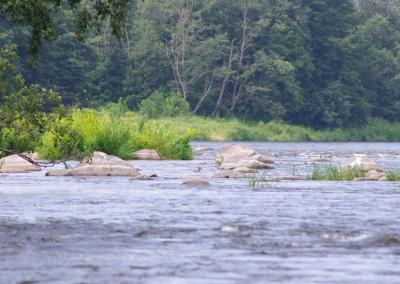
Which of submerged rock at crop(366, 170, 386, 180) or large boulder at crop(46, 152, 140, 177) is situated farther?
large boulder at crop(46, 152, 140, 177)

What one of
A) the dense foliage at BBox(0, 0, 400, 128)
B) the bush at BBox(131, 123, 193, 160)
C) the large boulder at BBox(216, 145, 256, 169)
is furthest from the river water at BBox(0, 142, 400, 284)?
the dense foliage at BBox(0, 0, 400, 128)

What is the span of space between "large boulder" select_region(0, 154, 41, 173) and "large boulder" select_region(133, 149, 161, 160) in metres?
9.75

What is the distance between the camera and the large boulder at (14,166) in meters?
35.0

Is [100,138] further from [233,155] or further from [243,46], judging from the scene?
[243,46]

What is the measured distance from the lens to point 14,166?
35.6 meters

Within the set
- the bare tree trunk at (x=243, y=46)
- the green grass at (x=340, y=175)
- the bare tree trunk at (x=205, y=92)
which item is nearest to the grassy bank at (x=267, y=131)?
the bare tree trunk at (x=205, y=92)

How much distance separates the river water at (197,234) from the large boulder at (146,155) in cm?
1667

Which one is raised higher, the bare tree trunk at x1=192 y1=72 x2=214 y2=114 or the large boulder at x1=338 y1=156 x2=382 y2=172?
the large boulder at x1=338 y1=156 x2=382 y2=172

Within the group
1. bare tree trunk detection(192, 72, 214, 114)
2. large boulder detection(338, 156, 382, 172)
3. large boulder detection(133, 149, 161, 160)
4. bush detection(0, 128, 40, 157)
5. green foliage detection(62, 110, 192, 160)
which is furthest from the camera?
bare tree trunk detection(192, 72, 214, 114)

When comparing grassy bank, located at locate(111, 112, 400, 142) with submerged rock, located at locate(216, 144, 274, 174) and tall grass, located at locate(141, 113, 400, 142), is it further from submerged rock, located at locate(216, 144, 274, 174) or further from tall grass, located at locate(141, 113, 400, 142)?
submerged rock, located at locate(216, 144, 274, 174)

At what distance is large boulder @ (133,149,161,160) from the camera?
46094 mm

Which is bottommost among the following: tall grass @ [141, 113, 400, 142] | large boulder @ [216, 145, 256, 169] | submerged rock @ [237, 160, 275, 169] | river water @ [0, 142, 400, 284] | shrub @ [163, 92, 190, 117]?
tall grass @ [141, 113, 400, 142]

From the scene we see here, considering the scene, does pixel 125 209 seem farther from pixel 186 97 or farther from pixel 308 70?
pixel 308 70

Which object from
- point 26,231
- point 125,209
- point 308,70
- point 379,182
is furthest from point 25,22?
point 308,70
